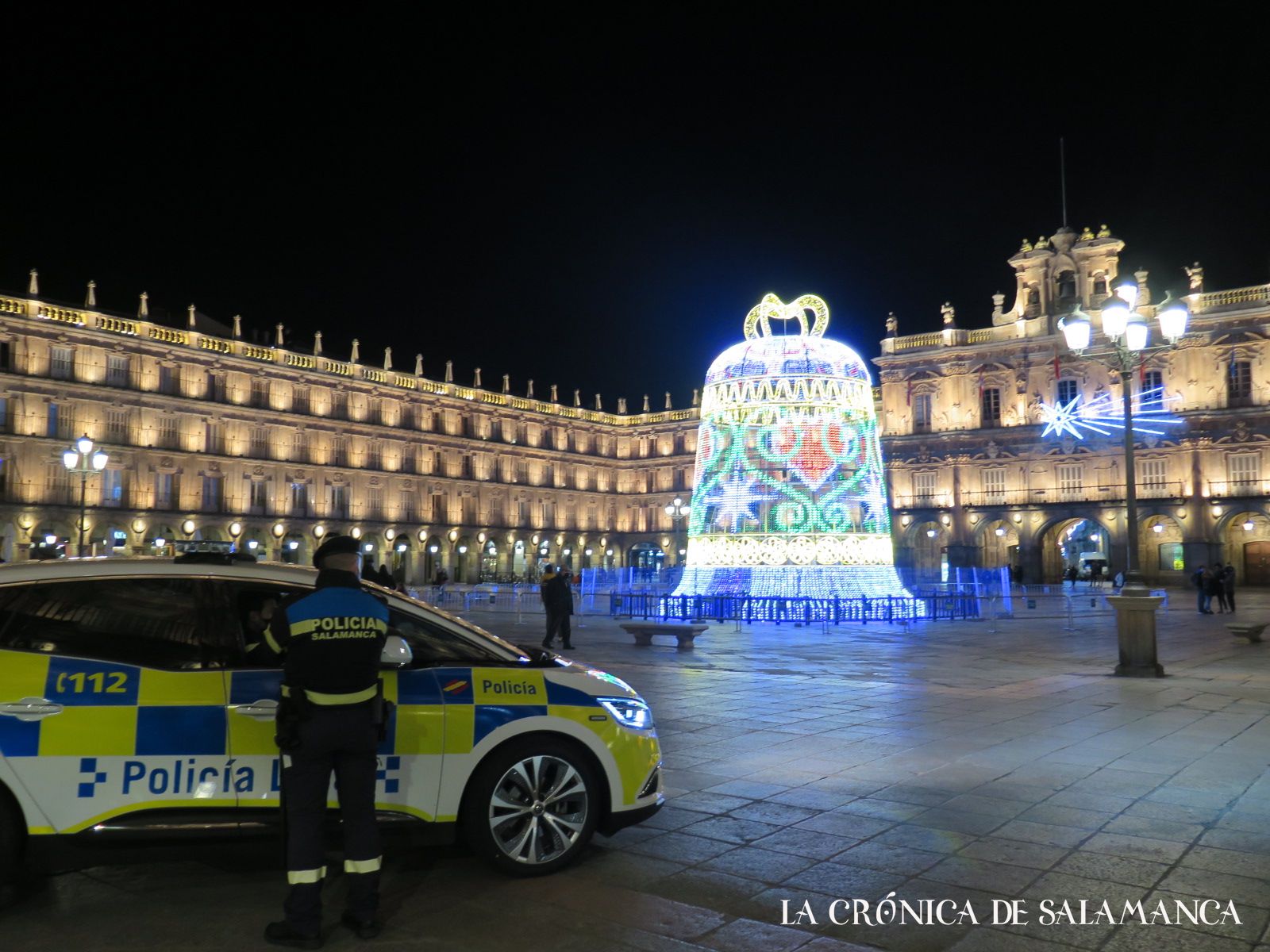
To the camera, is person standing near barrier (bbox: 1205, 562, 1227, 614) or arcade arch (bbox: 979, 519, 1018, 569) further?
arcade arch (bbox: 979, 519, 1018, 569)

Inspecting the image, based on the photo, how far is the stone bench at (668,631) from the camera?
15.4 m

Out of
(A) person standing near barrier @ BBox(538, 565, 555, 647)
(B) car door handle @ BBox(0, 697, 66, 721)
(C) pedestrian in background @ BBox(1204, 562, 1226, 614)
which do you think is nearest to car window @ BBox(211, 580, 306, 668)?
(B) car door handle @ BBox(0, 697, 66, 721)

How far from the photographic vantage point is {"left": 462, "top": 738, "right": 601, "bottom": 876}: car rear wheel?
14.4 ft

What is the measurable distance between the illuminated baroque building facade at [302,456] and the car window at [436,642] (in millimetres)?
32265

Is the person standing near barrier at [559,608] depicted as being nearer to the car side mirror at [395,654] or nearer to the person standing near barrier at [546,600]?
the person standing near barrier at [546,600]

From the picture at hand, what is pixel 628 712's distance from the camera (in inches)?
188

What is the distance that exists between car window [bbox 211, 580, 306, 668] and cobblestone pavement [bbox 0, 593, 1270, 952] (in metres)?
0.73

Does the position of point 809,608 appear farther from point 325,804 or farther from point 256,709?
point 325,804

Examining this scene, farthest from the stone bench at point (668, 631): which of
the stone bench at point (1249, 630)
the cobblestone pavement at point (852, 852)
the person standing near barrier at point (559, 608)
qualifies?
the stone bench at point (1249, 630)

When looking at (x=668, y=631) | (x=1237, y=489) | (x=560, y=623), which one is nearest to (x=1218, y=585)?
(x=668, y=631)

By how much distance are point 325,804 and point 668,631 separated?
1238cm

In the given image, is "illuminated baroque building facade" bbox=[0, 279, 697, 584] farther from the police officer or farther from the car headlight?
the police officer

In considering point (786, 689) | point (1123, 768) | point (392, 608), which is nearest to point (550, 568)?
point (786, 689)

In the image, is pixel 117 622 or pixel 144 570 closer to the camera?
pixel 117 622
